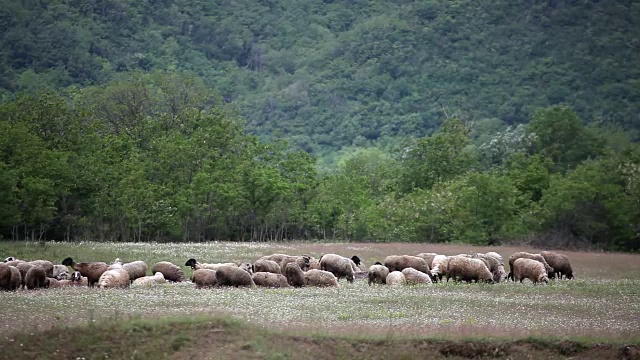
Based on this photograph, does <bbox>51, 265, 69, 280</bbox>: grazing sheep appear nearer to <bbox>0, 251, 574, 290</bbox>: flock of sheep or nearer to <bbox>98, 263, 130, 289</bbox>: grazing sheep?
<bbox>0, 251, 574, 290</bbox>: flock of sheep

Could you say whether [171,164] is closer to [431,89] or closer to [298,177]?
[298,177]

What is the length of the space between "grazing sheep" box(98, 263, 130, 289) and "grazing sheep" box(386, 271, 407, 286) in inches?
406

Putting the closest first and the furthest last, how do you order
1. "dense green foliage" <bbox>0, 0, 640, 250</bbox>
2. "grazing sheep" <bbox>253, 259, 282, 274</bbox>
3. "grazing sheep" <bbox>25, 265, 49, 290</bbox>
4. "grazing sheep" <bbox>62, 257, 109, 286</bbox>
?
1. "grazing sheep" <bbox>25, 265, 49, 290</bbox>
2. "grazing sheep" <bbox>62, 257, 109, 286</bbox>
3. "grazing sheep" <bbox>253, 259, 282, 274</bbox>
4. "dense green foliage" <bbox>0, 0, 640, 250</bbox>

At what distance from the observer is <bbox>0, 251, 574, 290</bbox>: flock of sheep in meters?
30.2

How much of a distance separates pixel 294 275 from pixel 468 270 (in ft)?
23.8

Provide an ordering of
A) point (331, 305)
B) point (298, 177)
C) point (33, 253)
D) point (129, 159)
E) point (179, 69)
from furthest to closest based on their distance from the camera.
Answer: point (179, 69), point (298, 177), point (129, 159), point (33, 253), point (331, 305)

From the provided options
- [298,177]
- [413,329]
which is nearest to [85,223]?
[298,177]

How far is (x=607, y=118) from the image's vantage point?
511ft

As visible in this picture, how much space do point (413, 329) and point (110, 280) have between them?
13.9 meters

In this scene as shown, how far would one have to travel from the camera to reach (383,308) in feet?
80.3

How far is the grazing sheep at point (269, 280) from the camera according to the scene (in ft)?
102

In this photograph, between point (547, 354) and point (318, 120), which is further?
point (318, 120)

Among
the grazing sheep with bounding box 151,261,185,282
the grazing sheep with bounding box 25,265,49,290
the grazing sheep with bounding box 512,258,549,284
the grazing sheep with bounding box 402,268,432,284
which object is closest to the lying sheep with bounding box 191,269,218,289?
the grazing sheep with bounding box 151,261,185,282

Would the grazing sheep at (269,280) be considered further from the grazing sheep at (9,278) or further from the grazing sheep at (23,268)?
the grazing sheep at (9,278)
